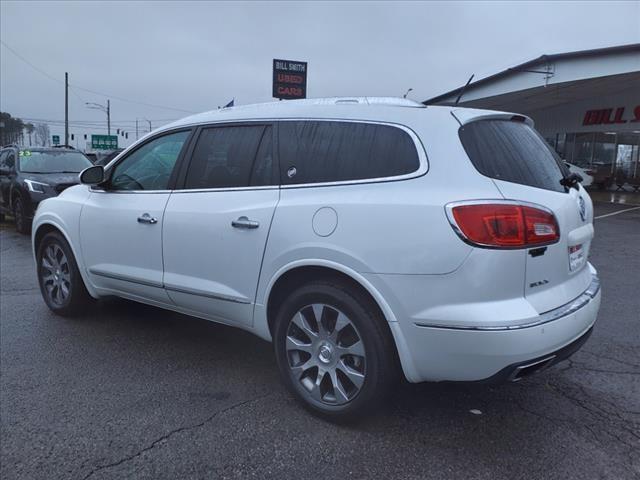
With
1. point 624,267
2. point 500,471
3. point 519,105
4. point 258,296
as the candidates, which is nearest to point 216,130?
point 258,296

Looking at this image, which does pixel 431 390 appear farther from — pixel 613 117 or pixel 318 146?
pixel 613 117

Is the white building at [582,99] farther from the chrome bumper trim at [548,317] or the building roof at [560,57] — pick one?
the chrome bumper trim at [548,317]

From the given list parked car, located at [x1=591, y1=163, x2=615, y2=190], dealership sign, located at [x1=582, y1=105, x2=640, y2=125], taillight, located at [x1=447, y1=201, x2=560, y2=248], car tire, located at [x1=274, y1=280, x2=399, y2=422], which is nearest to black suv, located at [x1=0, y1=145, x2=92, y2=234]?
car tire, located at [x1=274, y1=280, x2=399, y2=422]

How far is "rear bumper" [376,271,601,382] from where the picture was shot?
8.56 feet

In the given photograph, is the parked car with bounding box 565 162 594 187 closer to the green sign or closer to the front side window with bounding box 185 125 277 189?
the front side window with bounding box 185 125 277 189

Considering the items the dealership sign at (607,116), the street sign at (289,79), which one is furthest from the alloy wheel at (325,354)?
the dealership sign at (607,116)

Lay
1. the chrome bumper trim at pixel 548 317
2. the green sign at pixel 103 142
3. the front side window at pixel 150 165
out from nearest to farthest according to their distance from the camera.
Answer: the chrome bumper trim at pixel 548 317 < the front side window at pixel 150 165 < the green sign at pixel 103 142

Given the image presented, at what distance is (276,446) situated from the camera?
2.97m

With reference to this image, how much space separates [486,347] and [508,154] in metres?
1.07

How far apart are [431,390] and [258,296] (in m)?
1.30

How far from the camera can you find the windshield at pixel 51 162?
1126 centimetres

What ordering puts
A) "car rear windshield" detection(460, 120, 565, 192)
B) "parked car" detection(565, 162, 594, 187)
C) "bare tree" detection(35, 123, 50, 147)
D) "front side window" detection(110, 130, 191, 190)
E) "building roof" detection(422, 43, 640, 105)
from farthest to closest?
1. "bare tree" detection(35, 123, 50, 147)
2. "building roof" detection(422, 43, 640, 105)
3. "parked car" detection(565, 162, 594, 187)
4. "front side window" detection(110, 130, 191, 190)
5. "car rear windshield" detection(460, 120, 565, 192)

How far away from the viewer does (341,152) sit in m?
3.21

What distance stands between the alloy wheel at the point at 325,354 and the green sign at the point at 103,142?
63480 millimetres
